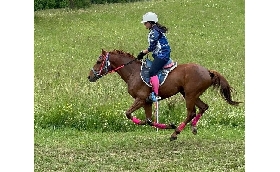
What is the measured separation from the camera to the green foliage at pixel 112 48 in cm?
1227

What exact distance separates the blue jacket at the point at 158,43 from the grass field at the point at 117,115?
1.69 m

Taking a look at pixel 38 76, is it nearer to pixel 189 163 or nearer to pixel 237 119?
pixel 237 119

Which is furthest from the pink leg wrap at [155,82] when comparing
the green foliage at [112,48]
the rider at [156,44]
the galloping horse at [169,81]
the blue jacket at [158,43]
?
the green foliage at [112,48]

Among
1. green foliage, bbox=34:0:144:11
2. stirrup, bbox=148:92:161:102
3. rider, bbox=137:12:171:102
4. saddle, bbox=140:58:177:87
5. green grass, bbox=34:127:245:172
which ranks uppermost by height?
green foliage, bbox=34:0:144:11

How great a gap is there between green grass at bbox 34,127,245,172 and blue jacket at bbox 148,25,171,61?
1687mm

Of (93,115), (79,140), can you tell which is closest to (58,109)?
(93,115)

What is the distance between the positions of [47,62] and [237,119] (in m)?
10.1

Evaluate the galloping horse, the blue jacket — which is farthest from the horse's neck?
the blue jacket

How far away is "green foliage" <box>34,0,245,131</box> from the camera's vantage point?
12.3 metres

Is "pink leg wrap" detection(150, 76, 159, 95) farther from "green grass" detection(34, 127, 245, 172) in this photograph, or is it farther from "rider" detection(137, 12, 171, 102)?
"green grass" detection(34, 127, 245, 172)

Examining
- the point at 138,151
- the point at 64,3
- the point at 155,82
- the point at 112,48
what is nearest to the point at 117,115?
the point at 138,151

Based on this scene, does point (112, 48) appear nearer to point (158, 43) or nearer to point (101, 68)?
point (101, 68)

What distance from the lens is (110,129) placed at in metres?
11.9

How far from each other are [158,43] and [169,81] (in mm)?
692
